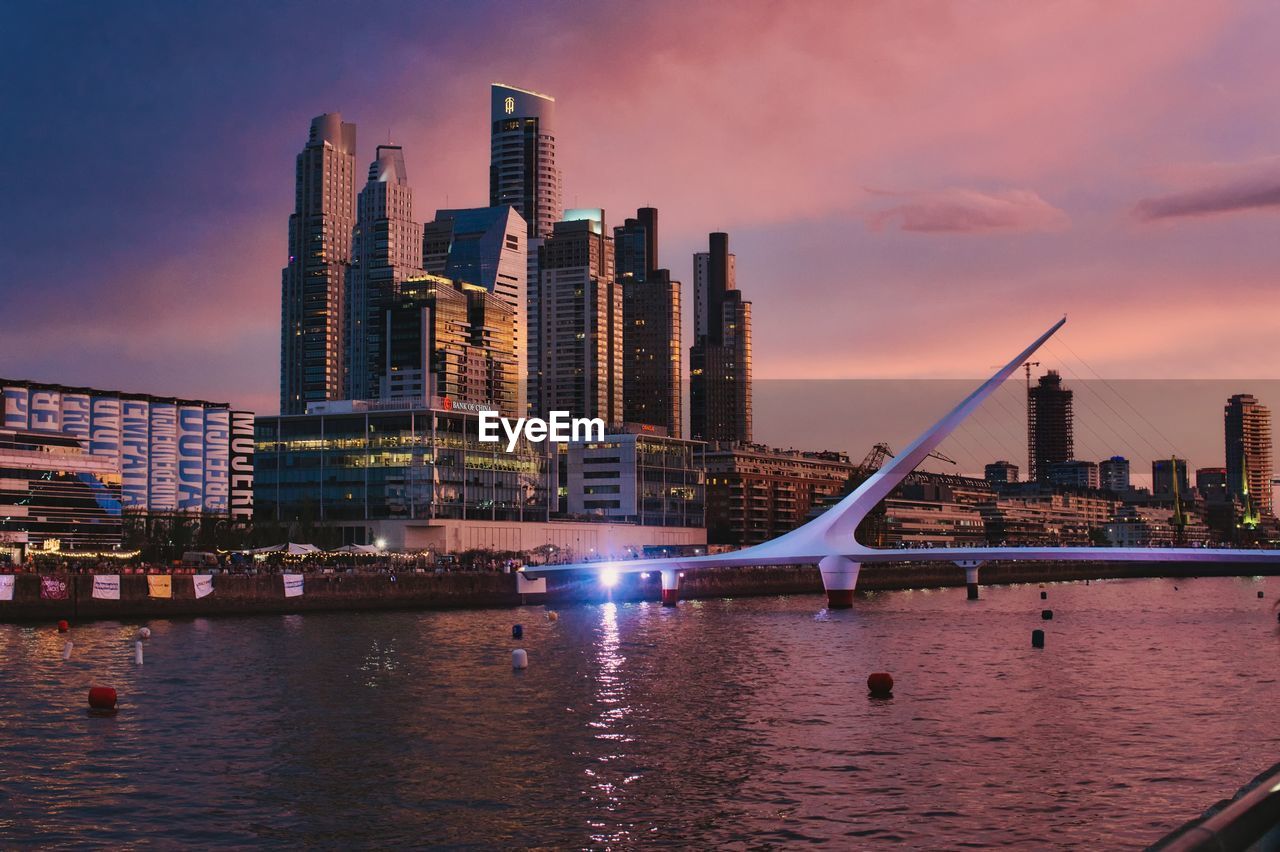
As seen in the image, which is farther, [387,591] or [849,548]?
[849,548]

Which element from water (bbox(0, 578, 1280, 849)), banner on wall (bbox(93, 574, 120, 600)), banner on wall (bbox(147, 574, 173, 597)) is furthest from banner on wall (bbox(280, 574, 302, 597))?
water (bbox(0, 578, 1280, 849))

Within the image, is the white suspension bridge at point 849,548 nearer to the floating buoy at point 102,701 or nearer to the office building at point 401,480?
the office building at point 401,480

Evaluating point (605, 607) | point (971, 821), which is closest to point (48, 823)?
point (971, 821)

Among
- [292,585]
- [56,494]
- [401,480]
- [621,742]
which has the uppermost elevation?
[401,480]

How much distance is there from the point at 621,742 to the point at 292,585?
49.6 meters

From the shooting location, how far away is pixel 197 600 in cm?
6844

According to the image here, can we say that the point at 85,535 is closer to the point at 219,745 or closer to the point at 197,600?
the point at 197,600

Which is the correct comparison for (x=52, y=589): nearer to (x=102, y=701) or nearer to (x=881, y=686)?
(x=102, y=701)

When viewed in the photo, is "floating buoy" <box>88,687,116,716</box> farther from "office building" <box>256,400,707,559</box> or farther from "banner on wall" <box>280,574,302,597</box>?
"office building" <box>256,400,707,559</box>

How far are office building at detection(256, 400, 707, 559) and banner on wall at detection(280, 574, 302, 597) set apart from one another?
49739 mm

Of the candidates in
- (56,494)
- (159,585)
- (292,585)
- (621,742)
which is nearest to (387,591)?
(292,585)

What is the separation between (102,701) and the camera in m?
31.2

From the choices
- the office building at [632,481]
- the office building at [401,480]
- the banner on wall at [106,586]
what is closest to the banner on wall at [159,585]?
the banner on wall at [106,586]

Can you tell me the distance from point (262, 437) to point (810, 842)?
12487cm
